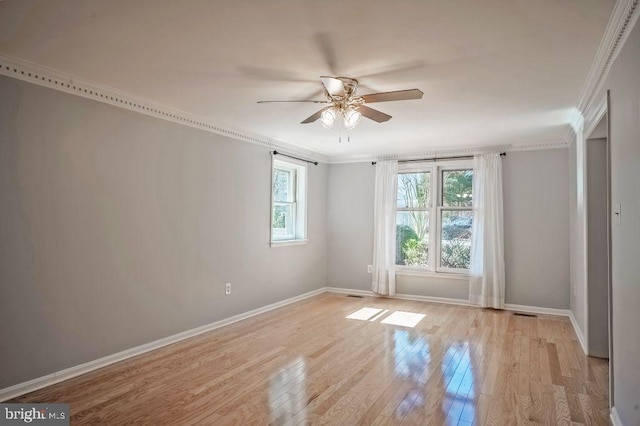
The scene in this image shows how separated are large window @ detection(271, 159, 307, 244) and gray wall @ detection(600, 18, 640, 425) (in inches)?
159

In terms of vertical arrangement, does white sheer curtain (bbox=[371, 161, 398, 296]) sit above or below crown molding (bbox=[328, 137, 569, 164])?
below

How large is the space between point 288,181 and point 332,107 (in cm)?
313

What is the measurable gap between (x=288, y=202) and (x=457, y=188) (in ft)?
8.46

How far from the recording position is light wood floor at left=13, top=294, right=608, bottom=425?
8.41 ft

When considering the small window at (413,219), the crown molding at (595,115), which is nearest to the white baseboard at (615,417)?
the crown molding at (595,115)

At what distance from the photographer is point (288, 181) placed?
614 cm

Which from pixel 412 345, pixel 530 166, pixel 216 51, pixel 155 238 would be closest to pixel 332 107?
pixel 216 51

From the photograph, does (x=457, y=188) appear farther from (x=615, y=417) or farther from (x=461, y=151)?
(x=615, y=417)

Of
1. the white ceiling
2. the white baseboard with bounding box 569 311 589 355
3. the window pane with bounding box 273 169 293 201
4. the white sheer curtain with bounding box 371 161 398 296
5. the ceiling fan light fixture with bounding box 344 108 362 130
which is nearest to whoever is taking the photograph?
the white ceiling

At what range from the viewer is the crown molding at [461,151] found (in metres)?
5.37

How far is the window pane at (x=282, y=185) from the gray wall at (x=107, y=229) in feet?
2.35

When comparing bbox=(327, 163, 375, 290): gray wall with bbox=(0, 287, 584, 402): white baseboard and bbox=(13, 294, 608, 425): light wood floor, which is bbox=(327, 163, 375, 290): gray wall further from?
bbox=(13, 294, 608, 425): light wood floor

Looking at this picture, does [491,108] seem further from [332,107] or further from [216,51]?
[216,51]

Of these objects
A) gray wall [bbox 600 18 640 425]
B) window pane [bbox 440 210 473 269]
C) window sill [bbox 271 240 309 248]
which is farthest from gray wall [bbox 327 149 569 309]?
gray wall [bbox 600 18 640 425]
